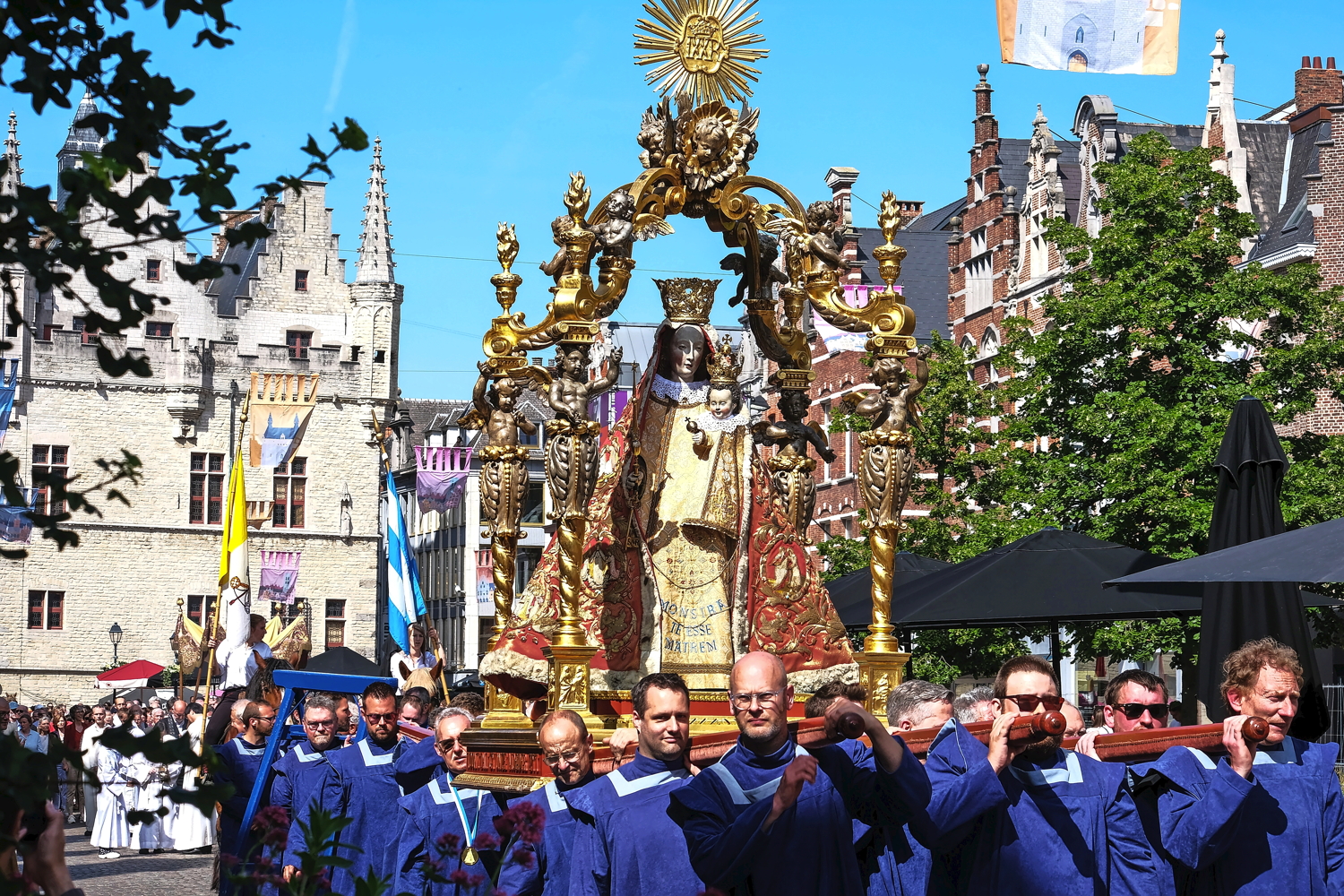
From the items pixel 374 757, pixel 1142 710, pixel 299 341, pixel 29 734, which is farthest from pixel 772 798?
pixel 299 341

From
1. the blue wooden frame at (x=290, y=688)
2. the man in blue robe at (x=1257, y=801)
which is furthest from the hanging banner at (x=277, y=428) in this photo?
the man in blue robe at (x=1257, y=801)

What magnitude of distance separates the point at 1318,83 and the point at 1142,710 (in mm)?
31652

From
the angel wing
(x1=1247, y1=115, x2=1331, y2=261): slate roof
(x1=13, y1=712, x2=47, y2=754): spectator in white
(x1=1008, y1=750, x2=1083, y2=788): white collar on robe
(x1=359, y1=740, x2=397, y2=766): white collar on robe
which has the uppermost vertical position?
(x1=1247, y1=115, x2=1331, y2=261): slate roof

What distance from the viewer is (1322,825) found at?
588 centimetres

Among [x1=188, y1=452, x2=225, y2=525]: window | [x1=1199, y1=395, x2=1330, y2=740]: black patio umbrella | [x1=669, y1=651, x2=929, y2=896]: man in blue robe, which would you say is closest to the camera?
[x1=669, y1=651, x2=929, y2=896]: man in blue robe

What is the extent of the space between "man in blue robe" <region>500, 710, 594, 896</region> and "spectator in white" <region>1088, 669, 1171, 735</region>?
207cm

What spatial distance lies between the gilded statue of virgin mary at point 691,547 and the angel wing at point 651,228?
34cm

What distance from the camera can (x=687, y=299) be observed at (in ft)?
33.5

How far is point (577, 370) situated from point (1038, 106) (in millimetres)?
31748

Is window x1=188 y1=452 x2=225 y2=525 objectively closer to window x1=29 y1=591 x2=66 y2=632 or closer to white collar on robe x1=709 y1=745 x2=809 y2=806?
window x1=29 y1=591 x2=66 y2=632

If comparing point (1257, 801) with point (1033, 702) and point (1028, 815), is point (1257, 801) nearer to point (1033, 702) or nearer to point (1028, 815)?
point (1028, 815)

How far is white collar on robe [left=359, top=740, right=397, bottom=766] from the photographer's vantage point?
9.06 metres

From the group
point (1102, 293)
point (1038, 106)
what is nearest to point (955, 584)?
point (1102, 293)

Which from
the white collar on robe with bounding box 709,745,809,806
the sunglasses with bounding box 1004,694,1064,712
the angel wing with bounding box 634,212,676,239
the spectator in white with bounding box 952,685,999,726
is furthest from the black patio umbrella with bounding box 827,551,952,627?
the white collar on robe with bounding box 709,745,809,806
